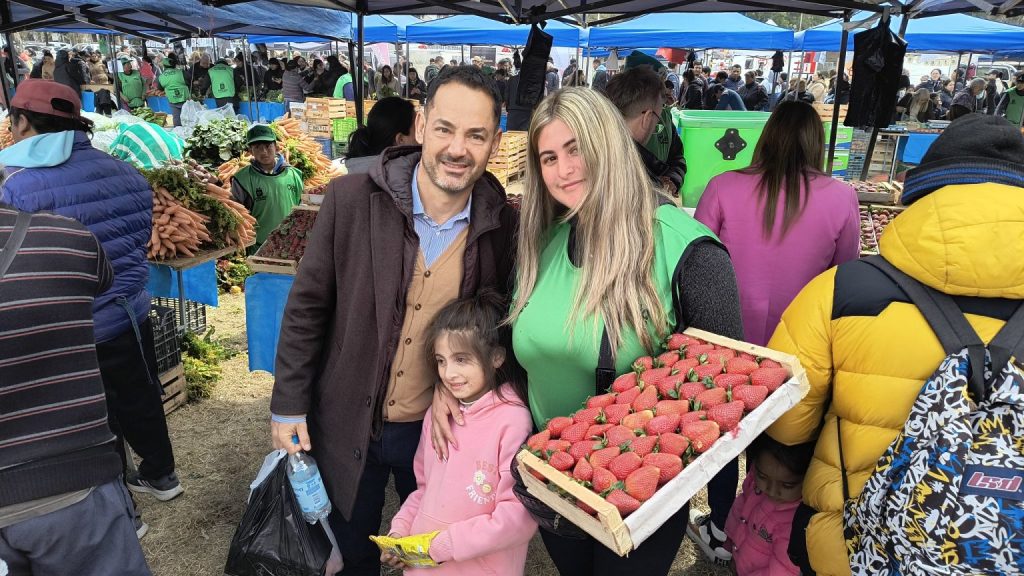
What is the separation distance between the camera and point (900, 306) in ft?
4.96

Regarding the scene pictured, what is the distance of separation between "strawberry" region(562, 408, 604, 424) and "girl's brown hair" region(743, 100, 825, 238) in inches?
62.8

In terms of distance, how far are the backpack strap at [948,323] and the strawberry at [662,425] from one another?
604 millimetres

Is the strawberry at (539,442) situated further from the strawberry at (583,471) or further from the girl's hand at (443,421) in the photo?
the girl's hand at (443,421)

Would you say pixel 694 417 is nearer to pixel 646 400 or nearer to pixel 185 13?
pixel 646 400

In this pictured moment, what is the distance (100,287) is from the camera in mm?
1949

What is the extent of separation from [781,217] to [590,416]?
1.65 meters

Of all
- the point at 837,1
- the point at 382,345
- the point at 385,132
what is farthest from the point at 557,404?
the point at 837,1

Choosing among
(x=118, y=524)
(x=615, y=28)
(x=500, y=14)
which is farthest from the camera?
(x=615, y=28)

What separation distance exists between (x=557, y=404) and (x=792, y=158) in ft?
5.51

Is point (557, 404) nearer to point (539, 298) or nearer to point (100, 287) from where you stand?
point (539, 298)

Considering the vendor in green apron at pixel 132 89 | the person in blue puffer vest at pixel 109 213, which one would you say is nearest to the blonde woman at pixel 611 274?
the person in blue puffer vest at pixel 109 213

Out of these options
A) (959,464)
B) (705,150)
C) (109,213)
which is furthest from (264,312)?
(705,150)

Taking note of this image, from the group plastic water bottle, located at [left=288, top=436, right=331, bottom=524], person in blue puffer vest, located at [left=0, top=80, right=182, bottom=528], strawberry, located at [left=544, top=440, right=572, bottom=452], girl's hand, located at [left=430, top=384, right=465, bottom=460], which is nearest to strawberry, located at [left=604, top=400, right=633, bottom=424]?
strawberry, located at [left=544, top=440, right=572, bottom=452]

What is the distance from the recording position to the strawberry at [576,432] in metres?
1.52
